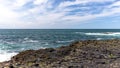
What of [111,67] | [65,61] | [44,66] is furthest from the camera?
[65,61]

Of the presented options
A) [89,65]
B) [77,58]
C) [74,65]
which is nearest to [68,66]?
[74,65]

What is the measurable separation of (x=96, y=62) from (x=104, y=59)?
95 cm

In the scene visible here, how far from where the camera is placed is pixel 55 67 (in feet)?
35.1

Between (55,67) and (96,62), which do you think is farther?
(96,62)

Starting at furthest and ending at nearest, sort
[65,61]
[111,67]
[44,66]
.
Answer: [65,61] < [44,66] < [111,67]

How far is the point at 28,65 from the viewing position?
1144cm

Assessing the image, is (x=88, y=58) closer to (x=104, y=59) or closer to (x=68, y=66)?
(x=104, y=59)

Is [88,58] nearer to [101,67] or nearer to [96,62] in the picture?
[96,62]

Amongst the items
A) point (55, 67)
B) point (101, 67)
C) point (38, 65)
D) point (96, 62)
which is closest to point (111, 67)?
point (101, 67)

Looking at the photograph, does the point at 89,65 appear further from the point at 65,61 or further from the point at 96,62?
the point at 65,61

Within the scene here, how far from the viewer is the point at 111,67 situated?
10328mm

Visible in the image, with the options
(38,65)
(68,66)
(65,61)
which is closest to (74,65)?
(68,66)

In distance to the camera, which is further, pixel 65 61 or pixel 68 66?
pixel 65 61

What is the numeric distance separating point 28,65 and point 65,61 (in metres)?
2.09
